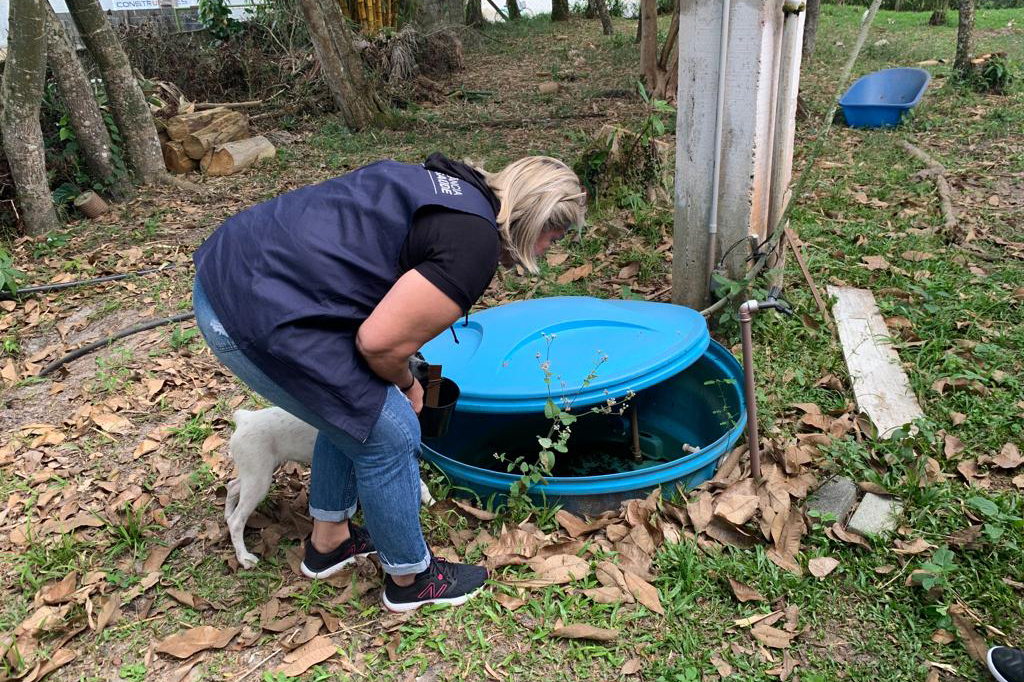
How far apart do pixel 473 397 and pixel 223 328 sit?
3.23 feet

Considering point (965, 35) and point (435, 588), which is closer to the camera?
point (435, 588)

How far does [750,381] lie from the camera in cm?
248

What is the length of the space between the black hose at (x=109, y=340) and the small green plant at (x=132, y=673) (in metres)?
2.13

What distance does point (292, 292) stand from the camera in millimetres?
1717

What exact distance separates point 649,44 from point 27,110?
595 centimetres

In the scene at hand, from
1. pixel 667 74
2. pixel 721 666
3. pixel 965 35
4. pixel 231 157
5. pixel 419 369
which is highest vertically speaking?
pixel 965 35

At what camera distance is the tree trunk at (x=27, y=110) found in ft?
Answer: 15.7

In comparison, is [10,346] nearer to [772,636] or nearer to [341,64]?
[772,636]

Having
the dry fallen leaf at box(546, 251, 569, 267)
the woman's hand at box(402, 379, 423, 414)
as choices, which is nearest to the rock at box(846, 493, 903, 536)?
the woman's hand at box(402, 379, 423, 414)

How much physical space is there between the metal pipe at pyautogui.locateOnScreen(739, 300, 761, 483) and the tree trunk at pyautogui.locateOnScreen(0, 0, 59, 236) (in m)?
5.01

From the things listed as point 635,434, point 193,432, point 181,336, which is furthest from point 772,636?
point 181,336

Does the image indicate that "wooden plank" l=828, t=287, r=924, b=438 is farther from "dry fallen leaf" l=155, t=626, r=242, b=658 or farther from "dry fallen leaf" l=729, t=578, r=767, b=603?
"dry fallen leaf" l=155, t=626, r=242, b=658

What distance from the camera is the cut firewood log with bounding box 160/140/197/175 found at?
662 cm

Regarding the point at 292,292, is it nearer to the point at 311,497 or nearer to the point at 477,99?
the point at 311,497
